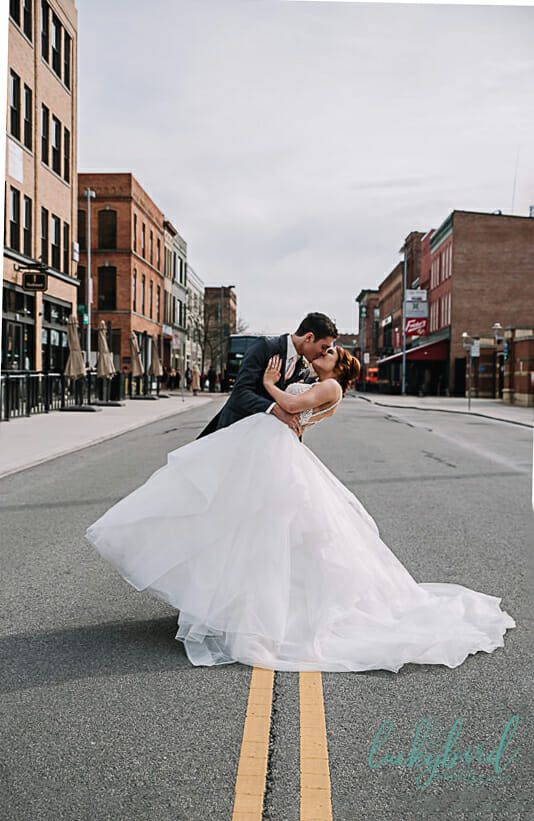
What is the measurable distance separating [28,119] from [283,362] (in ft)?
94.3

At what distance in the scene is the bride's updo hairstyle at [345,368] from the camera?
543 centimetres

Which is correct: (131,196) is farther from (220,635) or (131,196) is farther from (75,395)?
(220,635)

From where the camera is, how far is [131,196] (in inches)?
2279

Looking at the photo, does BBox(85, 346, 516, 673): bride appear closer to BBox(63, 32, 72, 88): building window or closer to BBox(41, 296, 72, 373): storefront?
BBox(41, 296, 72, 373): storefront

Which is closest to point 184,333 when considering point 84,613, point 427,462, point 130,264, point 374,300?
point 130,264

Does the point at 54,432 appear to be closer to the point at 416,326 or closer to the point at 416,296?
the point at 416,326

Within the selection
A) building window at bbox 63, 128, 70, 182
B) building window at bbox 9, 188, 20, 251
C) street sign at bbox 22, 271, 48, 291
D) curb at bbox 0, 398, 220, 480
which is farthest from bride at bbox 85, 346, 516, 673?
building window at bbox 63, 128, 70, 182

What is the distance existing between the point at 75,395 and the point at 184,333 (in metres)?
51.2

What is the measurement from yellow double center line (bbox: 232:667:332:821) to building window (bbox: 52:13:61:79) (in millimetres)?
34105

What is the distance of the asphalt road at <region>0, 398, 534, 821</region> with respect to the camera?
10.6 feet

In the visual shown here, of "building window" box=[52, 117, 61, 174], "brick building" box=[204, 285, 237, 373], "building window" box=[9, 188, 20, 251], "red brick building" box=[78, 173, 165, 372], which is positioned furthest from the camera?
"brick building" box=[204, 285, 237, 373]

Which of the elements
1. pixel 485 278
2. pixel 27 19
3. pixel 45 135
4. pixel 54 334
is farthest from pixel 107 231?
pixel 27 19

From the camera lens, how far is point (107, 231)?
57781 mm

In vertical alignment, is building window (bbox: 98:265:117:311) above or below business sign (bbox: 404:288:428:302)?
below
